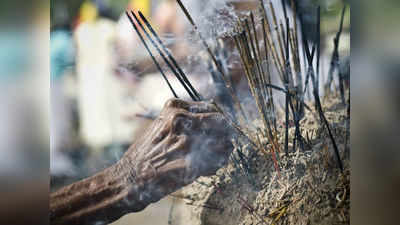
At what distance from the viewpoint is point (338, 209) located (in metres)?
2.00

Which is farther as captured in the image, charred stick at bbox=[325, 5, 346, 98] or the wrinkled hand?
charred stick at bbox=[325, 5, 346, 98]

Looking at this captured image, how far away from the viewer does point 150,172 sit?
186 centimetres

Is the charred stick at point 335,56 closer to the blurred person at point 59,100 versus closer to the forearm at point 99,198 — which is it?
the forearm at point 99,198

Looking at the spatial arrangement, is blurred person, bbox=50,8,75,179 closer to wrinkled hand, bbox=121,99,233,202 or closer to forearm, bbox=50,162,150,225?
forearm, bbox=50,162,150,225

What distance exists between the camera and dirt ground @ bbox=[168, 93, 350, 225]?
1.90m

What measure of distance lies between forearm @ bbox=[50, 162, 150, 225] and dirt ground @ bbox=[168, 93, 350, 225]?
0.84 ft

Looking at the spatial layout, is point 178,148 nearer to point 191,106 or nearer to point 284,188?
point 191,106

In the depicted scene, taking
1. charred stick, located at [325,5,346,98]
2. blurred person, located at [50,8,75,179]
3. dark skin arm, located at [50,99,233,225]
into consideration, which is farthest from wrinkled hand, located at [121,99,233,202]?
charred stick, located at [325,5,346,98]

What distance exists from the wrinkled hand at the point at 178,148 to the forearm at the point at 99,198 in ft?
0.22

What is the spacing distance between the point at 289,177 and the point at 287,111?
38 centimetres

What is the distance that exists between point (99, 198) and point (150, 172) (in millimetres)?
314

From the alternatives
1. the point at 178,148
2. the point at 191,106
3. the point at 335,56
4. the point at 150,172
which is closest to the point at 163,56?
the point at 191,106

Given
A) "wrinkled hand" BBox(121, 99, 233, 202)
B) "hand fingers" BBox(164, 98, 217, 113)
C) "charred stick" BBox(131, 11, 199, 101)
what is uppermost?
"charred stick" BBox(131, 11, 199, 101)

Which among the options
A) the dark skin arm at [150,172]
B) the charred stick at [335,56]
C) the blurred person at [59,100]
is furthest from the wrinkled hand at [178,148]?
the charred stick at [335,56]
